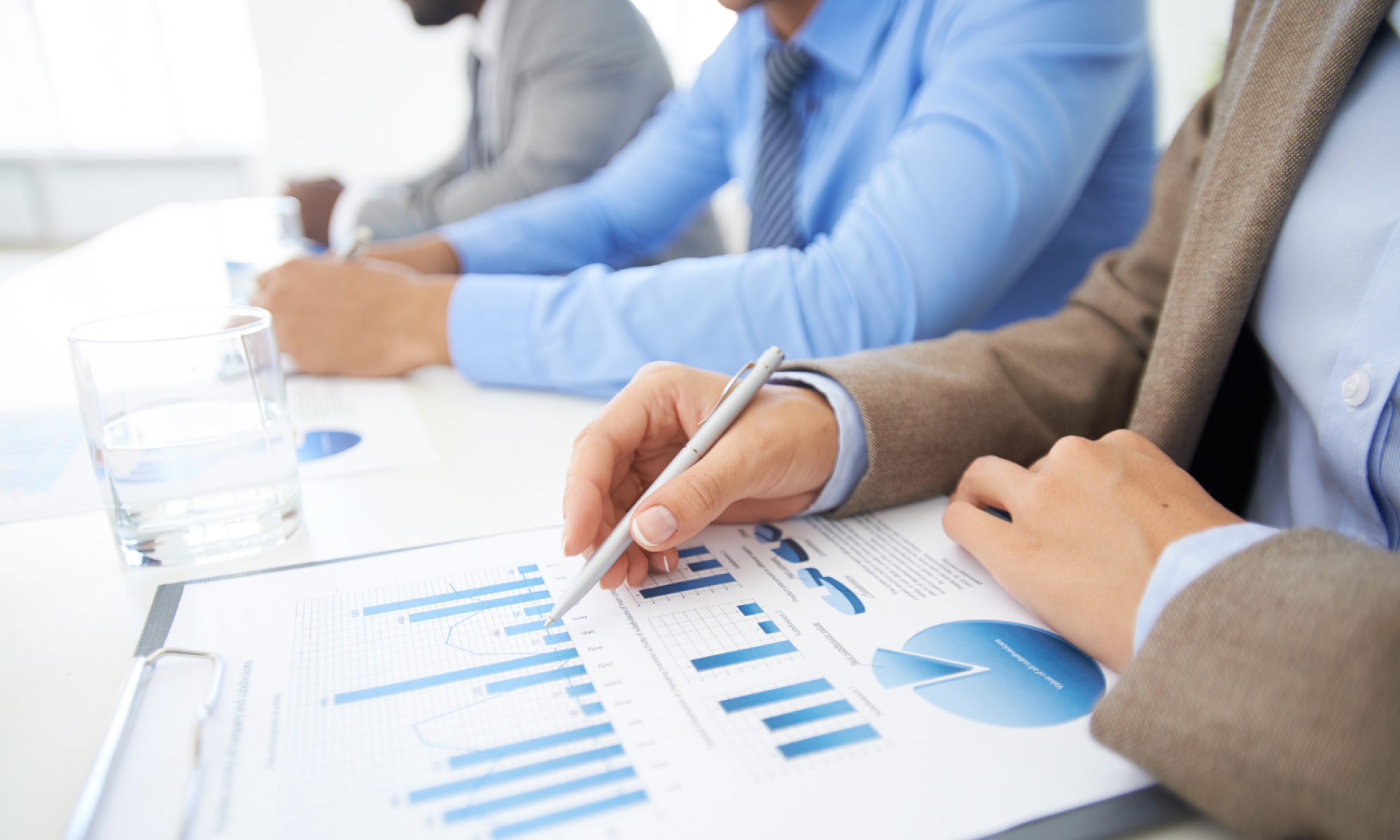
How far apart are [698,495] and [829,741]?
0.48 ft

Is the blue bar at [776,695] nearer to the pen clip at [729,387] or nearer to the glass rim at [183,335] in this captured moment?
the pen clip at [729,387]

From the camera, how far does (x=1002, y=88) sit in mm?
690

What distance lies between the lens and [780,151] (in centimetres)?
96

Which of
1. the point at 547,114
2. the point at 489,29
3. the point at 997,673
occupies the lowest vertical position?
the point at 997,673

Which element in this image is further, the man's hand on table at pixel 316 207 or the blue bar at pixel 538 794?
the man's hand on table at pixel 316 207

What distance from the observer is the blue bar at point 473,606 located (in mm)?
363

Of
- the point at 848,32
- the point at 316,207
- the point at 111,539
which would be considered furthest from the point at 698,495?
the point at 316,207

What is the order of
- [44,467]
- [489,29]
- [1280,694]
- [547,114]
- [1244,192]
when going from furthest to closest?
[489,29] < [547,114] < [44,467] < [1244,192] < [1280,694]

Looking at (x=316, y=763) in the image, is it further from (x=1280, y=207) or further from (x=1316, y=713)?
(x=1280, y=207)

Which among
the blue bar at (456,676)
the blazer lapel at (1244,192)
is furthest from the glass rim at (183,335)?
the blazer lapel at (1244,192)

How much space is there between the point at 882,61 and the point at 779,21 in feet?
0.72

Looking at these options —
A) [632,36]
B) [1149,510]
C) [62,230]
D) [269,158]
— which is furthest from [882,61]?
[62,230]

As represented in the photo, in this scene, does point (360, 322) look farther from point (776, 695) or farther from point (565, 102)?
point (565, 102)

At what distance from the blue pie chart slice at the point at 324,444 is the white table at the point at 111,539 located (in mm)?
47
